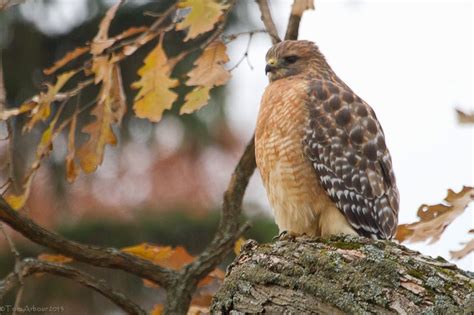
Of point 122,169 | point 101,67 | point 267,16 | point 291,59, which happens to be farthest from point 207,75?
point 122,169

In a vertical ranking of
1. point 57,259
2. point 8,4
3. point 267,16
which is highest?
point 267,16

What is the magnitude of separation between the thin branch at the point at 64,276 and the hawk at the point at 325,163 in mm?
955

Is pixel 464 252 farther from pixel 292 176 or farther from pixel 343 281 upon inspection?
pixel 292 176

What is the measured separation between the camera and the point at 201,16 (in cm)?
474

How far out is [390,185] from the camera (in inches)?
228

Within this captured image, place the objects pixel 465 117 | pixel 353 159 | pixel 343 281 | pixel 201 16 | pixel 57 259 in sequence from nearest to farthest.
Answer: pixel 343 281
pixel 465 117
pixel 201 16
pixel 57 259
pixel 353 159

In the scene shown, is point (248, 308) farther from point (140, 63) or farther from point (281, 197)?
point (140, 63)

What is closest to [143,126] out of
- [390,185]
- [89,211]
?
[89,211]

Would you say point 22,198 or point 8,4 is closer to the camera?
point 8,4

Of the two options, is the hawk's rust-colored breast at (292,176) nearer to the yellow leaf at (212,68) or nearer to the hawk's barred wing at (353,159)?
the hawk's barred wing at (353,159)

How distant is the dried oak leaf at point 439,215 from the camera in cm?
416

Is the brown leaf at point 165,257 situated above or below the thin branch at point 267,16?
below

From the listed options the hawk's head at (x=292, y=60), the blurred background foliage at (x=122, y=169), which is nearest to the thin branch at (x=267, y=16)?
the hawk's head at (x=292, y=60)

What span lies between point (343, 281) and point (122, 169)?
39.5ft
